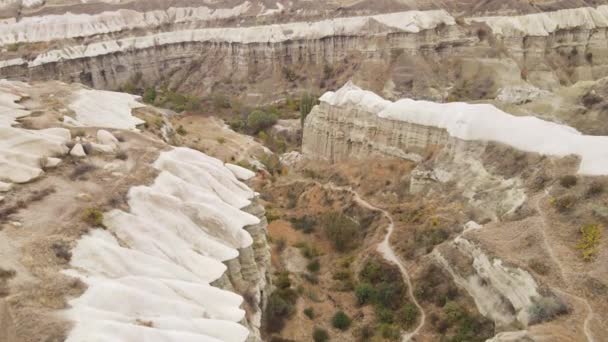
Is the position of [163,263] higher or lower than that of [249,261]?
higher

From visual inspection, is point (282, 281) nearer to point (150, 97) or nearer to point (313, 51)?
point (150, 97)

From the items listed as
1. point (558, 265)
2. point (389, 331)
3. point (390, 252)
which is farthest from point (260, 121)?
point (558, 265)

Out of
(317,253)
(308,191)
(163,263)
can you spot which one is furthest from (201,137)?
(163,263)

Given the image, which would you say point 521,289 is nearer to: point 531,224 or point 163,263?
point 531,224

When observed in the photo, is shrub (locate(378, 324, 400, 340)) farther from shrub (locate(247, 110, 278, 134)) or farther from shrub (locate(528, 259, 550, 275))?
shrub (locate(247, 110, 278, 134))

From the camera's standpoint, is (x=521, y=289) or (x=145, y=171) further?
(x=145, y=171)

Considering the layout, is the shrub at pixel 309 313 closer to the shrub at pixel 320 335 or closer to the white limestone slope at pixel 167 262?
the shrub at pixel 320 335
